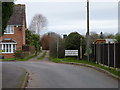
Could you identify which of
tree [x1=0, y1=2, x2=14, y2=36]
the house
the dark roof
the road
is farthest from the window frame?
tree [x1=0, y1=2, x2=14, y2=36]

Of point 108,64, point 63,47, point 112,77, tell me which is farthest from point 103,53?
point 63,47

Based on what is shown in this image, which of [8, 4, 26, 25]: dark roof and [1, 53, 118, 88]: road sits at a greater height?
[8, 4, 26, 25]: dark roof

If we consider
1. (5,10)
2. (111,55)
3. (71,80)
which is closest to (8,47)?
(111,55)

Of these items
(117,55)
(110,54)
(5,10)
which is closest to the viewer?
(5,10)

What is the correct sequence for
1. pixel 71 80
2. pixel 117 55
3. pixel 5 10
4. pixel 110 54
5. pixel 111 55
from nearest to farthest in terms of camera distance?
pixel 71 80, pixel 5 10, pixel 117 55, pixel 111 55, pixel 110 54

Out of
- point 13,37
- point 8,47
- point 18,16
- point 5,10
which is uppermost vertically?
point 18,16

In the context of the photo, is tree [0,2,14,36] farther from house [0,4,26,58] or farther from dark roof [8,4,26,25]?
house [0,4,26,58]

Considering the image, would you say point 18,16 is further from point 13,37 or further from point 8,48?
point 8,48

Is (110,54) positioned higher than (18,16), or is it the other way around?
(18,16)

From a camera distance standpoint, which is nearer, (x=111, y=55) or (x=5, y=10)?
(x=5, y=10)

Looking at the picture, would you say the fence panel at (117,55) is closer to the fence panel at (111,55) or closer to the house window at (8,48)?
the fence panel at (111,55)

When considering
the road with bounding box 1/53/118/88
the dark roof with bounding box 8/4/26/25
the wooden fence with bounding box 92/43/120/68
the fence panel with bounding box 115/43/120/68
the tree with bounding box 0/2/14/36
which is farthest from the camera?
the dark roof with bounding box 8/4/26/25

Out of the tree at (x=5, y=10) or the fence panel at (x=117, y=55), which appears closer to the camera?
the tree at (x=5, y=10)

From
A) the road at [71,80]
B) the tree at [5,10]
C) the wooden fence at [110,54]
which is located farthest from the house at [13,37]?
the tree at [5,10]
